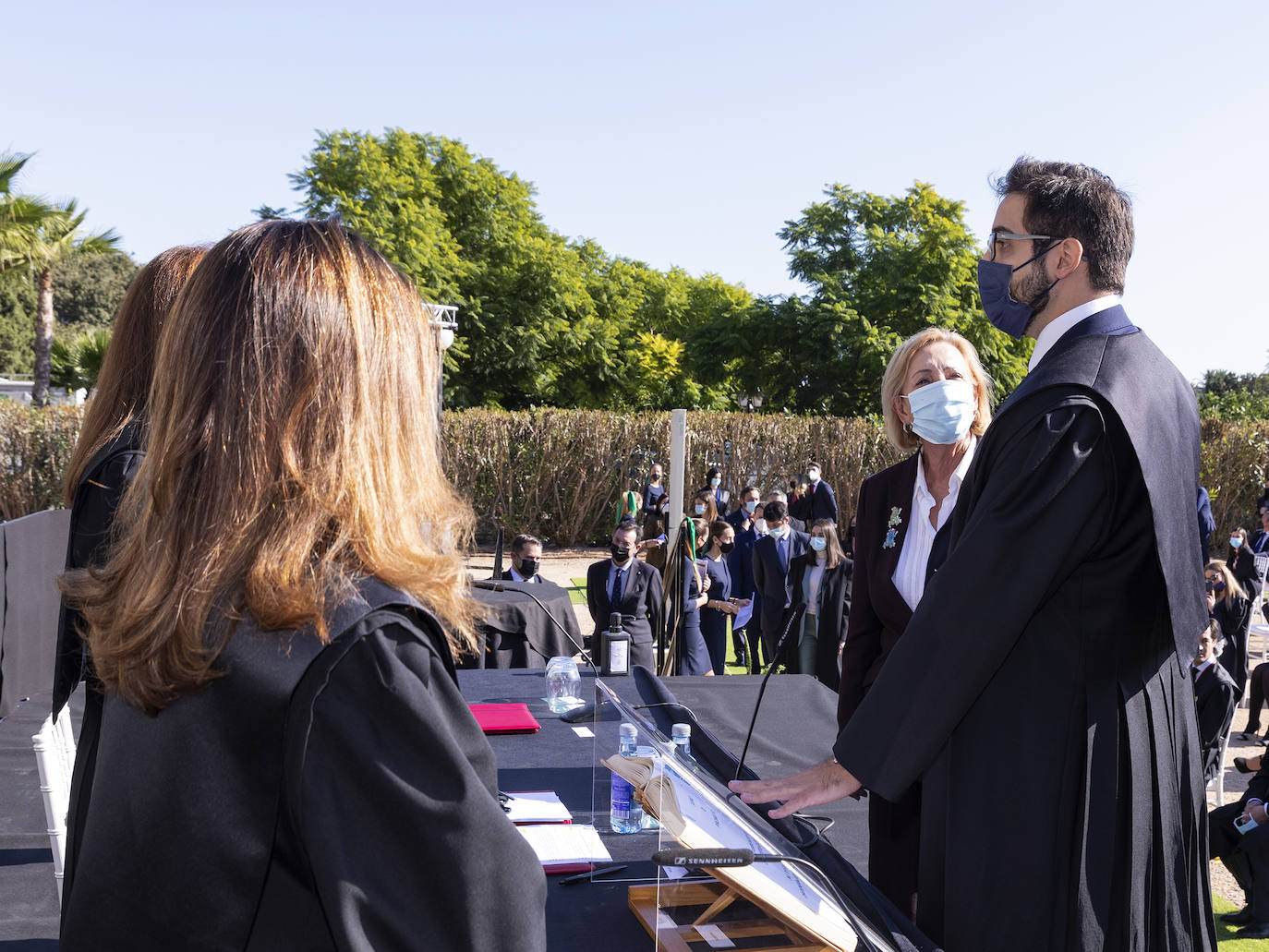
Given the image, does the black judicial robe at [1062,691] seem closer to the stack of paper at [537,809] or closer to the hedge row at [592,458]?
the stack of paper at [537,809]

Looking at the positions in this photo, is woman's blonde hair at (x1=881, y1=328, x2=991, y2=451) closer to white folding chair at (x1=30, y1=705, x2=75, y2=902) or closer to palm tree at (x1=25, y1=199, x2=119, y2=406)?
white folding chair at (x1=30, y1=705, x2=75, y2=902)

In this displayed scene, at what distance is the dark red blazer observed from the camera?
2818 millimetres

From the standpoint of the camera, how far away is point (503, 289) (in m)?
29.8

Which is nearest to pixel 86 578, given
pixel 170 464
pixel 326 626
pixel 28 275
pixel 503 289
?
pixel 170 464

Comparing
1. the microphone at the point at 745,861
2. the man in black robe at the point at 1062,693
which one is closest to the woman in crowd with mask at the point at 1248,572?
the man in black robe at the point at 1062,693

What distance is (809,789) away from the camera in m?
1.77

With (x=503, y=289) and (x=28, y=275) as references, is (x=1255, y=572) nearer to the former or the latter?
(x=503, y=289)

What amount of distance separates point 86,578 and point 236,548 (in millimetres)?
290

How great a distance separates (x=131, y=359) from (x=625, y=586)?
617 cm

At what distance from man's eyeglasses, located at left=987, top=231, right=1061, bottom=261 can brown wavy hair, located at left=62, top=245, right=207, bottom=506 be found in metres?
1.63

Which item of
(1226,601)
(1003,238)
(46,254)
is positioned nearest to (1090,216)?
(1003,238)

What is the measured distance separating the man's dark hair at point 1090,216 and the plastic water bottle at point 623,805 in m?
1.45

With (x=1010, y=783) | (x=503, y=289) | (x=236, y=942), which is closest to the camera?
(x=236, y=942)

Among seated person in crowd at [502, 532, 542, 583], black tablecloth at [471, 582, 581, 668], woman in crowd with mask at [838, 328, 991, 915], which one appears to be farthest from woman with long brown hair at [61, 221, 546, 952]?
seated person in crowd at [502, 532, 542, 583]
